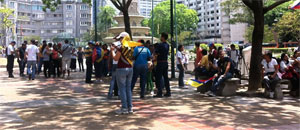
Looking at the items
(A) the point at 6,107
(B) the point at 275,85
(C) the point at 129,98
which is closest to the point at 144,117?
(C) the point at 129,98

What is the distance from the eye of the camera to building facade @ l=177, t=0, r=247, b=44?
9326 cm

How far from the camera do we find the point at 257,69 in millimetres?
9953

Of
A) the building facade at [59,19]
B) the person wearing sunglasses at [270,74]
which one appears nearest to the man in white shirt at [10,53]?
the person wearing sunglasses at [270,74]

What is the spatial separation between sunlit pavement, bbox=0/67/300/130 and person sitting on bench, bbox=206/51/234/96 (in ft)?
1.49

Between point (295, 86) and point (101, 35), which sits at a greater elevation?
point (101, 35)

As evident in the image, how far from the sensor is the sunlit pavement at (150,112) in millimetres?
5938

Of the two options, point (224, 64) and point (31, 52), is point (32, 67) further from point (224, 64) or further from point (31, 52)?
point (224, 64)

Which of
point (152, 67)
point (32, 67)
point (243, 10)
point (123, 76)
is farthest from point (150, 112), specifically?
point (243, 10)

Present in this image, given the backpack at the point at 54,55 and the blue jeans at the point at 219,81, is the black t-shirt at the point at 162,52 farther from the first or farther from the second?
the backpack at the point at 54,55

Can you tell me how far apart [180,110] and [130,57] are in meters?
1.68

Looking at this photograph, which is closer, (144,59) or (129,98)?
(129,98)

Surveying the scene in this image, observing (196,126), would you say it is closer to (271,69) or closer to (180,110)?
(180,110)

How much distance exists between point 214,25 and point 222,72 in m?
101

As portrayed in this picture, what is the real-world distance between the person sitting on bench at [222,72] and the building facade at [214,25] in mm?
84476
